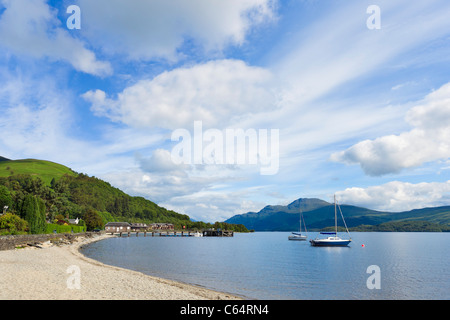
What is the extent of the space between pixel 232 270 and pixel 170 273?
10.9 metres

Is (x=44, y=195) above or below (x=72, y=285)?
above

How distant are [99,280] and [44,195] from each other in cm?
12906
